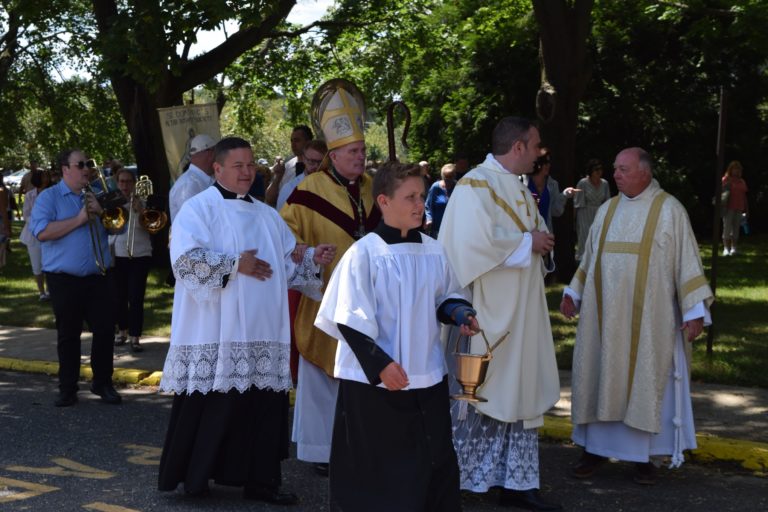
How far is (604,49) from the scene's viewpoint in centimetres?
2861

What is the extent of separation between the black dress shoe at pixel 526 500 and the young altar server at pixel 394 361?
3.83 ft

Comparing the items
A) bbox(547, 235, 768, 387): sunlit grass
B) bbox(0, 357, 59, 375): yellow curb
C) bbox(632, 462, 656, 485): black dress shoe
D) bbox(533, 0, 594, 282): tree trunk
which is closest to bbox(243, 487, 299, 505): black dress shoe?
bbox(632, 462, 656, 485): black dress shoe

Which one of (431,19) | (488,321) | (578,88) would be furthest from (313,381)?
(431,19)

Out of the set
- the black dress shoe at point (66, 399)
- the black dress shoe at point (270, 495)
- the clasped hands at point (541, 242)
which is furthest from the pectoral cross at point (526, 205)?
the black dress shoe at point (66, 399)

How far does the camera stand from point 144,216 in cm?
1088

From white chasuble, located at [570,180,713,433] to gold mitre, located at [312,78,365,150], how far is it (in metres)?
1.69

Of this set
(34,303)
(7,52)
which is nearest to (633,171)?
(34,303)

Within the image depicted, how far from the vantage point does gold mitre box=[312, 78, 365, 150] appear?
707 cm

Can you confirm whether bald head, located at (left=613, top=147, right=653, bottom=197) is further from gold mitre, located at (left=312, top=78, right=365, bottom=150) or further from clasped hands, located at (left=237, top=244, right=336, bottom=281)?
clasped hands, located at (left=237, top=244, right=336, bottom=281)

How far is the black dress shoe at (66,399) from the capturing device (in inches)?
357

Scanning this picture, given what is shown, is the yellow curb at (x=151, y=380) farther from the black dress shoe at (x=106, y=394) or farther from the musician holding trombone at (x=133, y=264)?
the musician holding trombone at (x=133, y=264)

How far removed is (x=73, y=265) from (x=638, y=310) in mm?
4367

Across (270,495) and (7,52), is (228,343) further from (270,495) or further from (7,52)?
(7,52)

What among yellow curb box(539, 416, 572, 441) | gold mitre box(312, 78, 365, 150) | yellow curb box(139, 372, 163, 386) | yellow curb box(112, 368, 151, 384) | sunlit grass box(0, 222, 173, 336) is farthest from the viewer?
sunlit grass box(0, 222, 173, 336)
